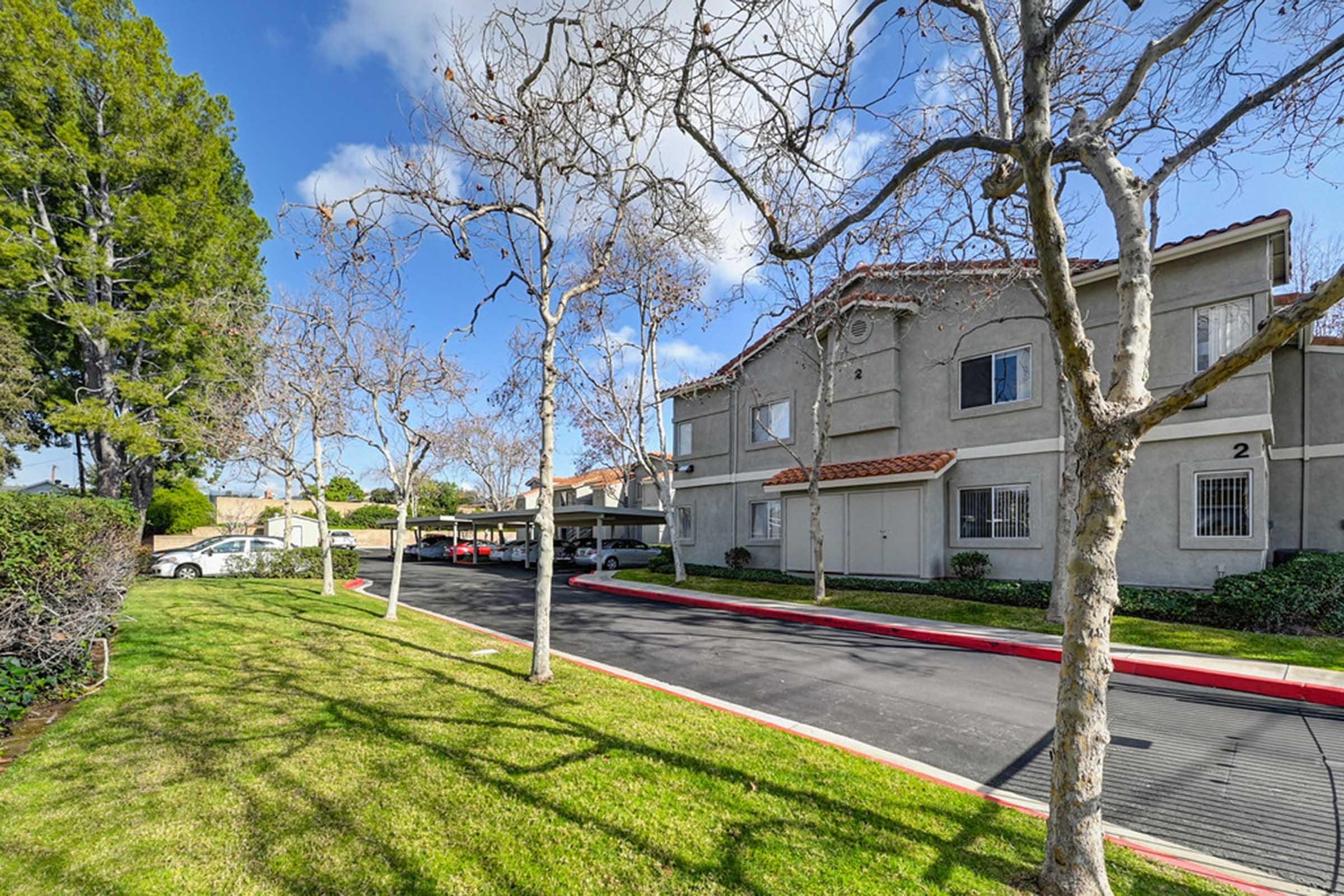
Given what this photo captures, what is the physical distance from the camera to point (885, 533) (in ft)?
51.8

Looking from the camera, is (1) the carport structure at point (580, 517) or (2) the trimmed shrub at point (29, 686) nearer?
(2) the trimmed shrub at point (29, 686)

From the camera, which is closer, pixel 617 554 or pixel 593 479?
pixel 617 554

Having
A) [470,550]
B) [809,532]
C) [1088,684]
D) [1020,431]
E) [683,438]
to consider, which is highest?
[683,438]

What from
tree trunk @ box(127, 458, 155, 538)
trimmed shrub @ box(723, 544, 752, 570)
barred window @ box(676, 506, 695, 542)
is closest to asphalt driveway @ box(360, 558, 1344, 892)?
trimmed shrub @ box(723, 544, 752, 570)

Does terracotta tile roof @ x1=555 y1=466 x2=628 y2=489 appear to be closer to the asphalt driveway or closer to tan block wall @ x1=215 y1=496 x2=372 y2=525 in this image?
tan block wall @ x1=215 y1=496 x2=372 y2=525

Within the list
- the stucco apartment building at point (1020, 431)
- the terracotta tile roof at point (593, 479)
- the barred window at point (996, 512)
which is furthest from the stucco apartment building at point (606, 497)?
the barred window at point (996, 512)

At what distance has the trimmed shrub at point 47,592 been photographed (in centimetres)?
550

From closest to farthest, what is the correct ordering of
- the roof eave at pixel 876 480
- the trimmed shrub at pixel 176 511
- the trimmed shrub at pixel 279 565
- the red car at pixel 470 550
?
the roof eave at pixel 876 480
the trimmed shrub at pixel 279 565
the trimmed shrub at pixel 176 511
the red car at pixel 470 550

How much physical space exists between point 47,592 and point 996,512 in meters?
16.7

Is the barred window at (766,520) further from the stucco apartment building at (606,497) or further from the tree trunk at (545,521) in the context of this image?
the tree trunk at (545,521)

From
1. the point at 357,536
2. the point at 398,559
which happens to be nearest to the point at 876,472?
the point at 398,559

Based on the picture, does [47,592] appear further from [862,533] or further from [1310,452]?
A: [1310,452]

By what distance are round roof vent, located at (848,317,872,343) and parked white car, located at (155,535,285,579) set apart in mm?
20062

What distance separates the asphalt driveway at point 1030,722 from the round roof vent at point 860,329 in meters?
9.17
